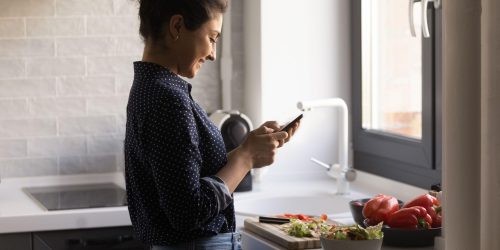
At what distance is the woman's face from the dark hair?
15 mm

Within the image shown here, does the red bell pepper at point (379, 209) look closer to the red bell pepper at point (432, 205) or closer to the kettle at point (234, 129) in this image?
the red bell pepper at point (432, 205)

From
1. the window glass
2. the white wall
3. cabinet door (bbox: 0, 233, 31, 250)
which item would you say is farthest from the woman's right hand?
the white wall

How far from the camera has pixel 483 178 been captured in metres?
1.83

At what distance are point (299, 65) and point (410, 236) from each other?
1.42 meters

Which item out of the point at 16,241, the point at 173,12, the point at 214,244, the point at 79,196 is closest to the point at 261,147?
the point at 214,244

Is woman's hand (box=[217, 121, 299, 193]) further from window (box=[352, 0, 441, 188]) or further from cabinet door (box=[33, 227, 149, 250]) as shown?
window (box=[352, 0, 441, 188])

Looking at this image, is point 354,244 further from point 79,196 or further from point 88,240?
point 79,196

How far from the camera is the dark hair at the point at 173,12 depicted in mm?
2068

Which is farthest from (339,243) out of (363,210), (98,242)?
(98,242)

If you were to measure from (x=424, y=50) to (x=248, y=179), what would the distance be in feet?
2.71

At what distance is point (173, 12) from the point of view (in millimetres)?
2068

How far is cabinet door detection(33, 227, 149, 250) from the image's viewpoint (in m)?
2.96

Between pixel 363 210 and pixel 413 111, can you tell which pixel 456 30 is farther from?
pixel 413 111

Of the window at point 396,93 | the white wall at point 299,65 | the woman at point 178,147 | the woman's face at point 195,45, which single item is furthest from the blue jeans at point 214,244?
the white wall at point 299,65
